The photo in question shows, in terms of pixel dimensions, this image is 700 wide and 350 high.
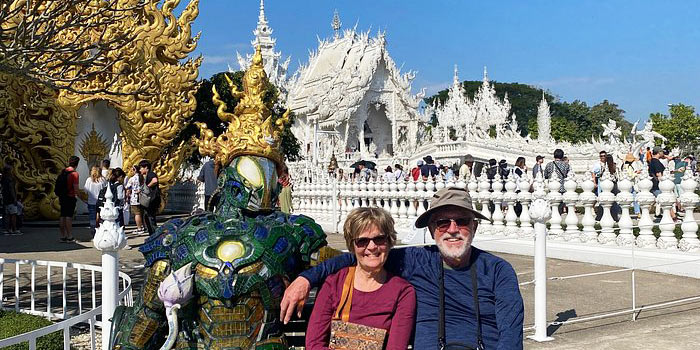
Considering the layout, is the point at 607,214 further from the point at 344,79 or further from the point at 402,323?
the point at 344,79

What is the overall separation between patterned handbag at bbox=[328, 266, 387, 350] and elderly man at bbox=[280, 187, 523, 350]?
0.15 metres

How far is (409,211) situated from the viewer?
510 inches

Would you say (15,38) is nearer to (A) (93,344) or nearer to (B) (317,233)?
(A) (93,344)

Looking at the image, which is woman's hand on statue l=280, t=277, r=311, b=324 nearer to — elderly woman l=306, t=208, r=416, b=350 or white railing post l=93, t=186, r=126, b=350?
elderly woman l=306, t=208, r=416, b=350

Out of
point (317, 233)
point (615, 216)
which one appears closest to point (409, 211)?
point (615, 216)

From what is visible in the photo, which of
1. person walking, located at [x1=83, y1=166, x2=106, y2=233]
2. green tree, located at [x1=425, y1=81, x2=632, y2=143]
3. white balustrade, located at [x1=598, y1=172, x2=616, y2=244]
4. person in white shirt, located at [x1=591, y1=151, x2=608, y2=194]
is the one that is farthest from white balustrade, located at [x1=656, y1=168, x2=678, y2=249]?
green tree, located at [x1=425, y1=81, x2=632, y2=143]

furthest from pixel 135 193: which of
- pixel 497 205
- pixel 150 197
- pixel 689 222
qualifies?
pixel 689 222

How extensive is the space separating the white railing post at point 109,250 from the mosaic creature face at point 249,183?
110cm

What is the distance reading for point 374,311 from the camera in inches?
96.9

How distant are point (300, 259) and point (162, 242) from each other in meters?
0.57

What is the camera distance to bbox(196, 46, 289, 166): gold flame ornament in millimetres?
2721

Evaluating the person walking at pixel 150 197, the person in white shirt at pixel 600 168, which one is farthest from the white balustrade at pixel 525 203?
the person walking at pixel 150 197

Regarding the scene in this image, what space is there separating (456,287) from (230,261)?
0.92 m

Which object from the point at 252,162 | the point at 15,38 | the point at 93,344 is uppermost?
the point at 15,38
